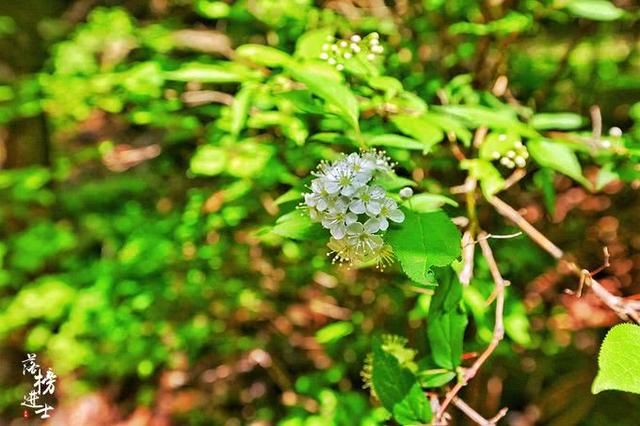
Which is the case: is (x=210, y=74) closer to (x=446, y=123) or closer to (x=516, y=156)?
(x=446, y=123)

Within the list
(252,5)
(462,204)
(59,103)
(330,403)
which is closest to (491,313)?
(462,204)

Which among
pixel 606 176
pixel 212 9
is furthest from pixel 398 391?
pixel 212 9

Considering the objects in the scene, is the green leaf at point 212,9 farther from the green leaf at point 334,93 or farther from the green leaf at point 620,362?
the green leaf at point 620,362

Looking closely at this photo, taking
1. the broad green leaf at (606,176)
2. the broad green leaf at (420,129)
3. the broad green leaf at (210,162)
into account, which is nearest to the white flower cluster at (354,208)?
the broad green leaf at (420,129)

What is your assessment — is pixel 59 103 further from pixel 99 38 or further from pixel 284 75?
pixel 284 75

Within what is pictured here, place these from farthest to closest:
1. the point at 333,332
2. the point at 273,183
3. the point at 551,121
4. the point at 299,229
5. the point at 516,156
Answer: the point at 333,332 → the point at 273,183 → the point at 551,121 → the point at 516,156 → the point at 299,229

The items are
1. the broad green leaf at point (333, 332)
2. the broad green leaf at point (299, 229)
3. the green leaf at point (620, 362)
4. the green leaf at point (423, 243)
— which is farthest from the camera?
the broad green leaf at point (333, 332)
